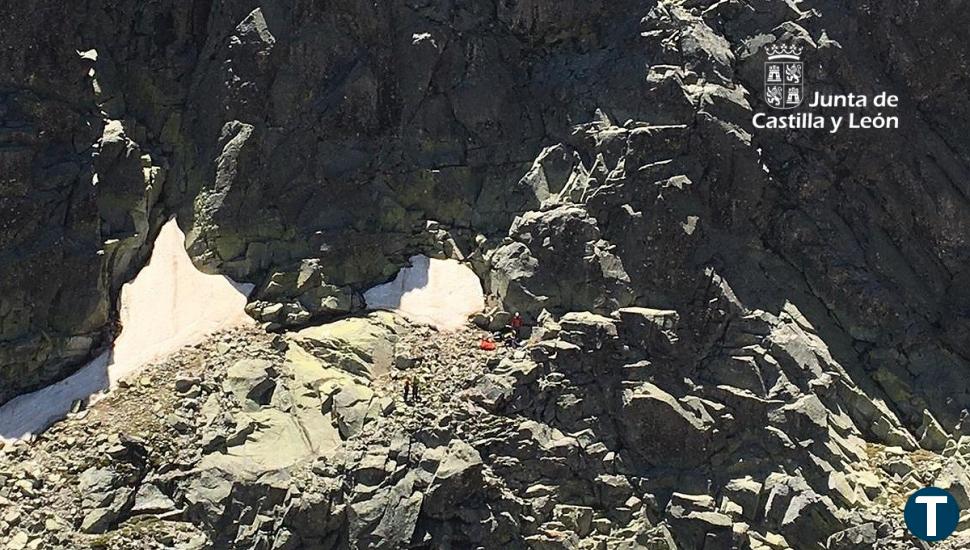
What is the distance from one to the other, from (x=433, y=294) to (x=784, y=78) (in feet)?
44.2

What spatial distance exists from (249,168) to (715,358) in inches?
650

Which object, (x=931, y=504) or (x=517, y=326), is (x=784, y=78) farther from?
(x=931, y=504)

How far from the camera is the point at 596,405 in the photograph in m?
28.9

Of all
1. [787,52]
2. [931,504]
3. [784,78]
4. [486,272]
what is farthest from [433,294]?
[931,504]

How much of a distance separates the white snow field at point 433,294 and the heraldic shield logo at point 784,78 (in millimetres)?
11467

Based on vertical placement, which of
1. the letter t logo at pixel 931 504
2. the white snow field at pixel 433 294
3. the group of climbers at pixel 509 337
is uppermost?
the white snow field at pixel 433 294

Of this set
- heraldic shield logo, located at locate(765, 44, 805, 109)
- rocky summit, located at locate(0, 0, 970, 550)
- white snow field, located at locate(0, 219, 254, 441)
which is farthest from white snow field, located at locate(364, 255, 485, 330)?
heraldic shield logo, located at locate(765, 44, 805, 109)

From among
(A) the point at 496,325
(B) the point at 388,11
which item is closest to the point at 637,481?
(A) the point at 496,325

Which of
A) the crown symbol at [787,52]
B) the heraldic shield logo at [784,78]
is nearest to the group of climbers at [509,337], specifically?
the heraldic shield logo at [784,78]

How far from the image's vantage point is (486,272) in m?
32.8

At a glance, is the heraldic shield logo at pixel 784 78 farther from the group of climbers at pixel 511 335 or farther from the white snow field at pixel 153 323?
the white snow field at pixel 153 323

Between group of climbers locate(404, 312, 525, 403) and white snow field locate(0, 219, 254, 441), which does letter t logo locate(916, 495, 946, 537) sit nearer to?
group of climbers locate(404, 312, 525, 403)

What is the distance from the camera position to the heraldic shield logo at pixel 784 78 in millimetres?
32531

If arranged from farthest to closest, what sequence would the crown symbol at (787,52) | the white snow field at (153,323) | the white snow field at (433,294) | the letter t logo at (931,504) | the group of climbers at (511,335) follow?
the crown symbol at (787,52) → the white snow field at (433,294) → the group of climbers at (511,335) → the white snow field at (153,323) → the letter t logo at (931,504)
